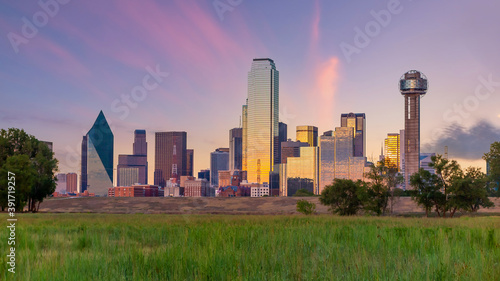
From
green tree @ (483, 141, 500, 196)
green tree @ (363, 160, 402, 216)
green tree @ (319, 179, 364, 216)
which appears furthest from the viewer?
green tree @ (483, 141, 500, 196)

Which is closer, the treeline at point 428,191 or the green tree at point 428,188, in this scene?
the treeline at point 428,191

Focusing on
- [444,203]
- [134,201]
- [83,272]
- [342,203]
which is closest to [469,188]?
[444,203]

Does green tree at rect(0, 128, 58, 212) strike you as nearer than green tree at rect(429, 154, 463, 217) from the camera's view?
No

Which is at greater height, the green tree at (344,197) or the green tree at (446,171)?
the green tree at (446,171)

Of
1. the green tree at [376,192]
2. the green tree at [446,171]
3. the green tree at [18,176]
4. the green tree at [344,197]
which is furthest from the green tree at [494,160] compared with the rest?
the green tree at [18,176]

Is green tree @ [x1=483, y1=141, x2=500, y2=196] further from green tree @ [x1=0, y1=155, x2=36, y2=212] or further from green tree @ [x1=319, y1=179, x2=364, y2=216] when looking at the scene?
green tree @ [x1=0, y1=155, x2=36, y2=212]

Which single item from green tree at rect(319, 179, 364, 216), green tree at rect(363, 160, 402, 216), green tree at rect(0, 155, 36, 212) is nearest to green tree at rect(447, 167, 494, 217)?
green tree at rect(363, 160, 402, 216)

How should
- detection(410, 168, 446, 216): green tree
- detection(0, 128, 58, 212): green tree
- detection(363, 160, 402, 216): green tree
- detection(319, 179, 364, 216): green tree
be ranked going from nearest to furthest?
detection(363, 160, 402, 216): green tree → detection(319, 179, 364, 216): green tree → detection(410, 168, 446, 216): green tree → detection(0, 128, 58, 212): green tree

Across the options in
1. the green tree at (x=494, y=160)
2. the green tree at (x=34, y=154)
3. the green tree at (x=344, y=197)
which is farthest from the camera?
the green tree at (x=494, y=160)

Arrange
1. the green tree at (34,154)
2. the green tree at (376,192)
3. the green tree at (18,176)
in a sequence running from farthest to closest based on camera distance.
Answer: the green tree at (34,154)
the green tree at (376,192)
the green tree at (18,176)

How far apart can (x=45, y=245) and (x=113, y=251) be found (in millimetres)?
2997

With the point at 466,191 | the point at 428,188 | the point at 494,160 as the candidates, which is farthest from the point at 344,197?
the point at 494,160

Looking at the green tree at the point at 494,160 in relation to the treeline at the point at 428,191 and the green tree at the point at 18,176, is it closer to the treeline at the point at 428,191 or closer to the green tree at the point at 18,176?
the treeline at the point at 428,191

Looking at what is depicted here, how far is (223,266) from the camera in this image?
7.12 metres
